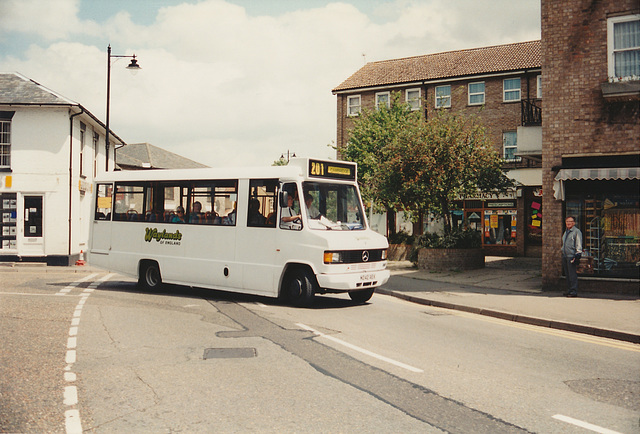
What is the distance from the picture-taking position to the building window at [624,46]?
1488 cm

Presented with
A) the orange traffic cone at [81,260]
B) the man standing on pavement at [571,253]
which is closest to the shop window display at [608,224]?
the man standing on pavement at [571,253]

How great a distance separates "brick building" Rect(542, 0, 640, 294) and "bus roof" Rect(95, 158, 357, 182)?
5664 millimetres

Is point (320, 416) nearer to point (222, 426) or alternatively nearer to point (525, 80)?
point (222, 426)

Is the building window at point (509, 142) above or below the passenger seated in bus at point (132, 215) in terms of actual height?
above

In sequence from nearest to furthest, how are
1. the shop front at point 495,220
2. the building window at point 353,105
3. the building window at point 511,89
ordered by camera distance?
1. the shop front at point 495,220
2. the building window at point 511,89
3. the building window at point 353,105

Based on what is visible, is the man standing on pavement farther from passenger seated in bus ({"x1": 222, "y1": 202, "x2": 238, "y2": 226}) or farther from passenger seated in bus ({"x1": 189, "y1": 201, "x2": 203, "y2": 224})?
passenger seated in bus ({"x1": 189, "y1": 201, "x2": 203, "y2": 224})

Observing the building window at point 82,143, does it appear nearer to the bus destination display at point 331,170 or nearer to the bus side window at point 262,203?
the bus side window at point 262,203

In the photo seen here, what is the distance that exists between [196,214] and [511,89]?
26.5 m

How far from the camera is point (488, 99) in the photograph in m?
36.2

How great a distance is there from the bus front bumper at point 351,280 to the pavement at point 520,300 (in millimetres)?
1841

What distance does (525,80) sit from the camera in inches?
1371

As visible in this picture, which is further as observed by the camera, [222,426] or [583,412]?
[583,412]

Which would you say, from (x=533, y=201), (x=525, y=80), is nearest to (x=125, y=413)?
(x=533, y=201)

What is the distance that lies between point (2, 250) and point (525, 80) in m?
28.1
